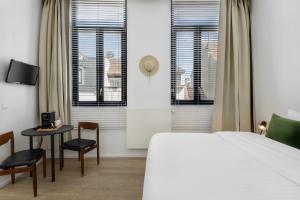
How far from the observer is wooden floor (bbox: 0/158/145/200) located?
2.23 meters

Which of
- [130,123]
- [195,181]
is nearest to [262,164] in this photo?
[195,181]

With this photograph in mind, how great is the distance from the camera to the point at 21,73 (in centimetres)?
269

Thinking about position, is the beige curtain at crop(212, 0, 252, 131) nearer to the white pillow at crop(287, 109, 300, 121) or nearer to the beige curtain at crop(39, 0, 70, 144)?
the white pillow at crop(287, 109, 300, 121)

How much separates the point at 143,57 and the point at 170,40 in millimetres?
582

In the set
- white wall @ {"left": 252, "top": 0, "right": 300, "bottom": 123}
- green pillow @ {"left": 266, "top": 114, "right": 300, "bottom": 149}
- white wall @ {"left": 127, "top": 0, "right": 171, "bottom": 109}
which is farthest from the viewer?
white wall @ {"left": 127, "top": 0, "right": 171, "bottom": 109}

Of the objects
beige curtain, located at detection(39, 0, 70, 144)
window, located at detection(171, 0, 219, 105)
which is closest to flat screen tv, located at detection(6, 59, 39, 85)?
beige curtain, located at detection(39, 0, 70, 144)

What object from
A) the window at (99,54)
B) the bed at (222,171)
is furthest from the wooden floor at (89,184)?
the window at (99,54)

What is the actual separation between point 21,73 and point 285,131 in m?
3.36

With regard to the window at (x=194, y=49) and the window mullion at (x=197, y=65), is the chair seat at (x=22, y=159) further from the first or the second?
the window mullion at (x=197, y=65)

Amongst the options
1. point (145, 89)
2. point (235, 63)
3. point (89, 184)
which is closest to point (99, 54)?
point (145, 89)

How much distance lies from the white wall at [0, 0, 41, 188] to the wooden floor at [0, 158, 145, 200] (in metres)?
0.34

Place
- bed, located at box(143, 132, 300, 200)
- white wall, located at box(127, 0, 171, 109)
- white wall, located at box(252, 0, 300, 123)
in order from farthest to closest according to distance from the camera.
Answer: white wall, located at box(127, 0, 171, 109)
white wall, located at box(252, 0, 300, 123)
bed, located at box(143, 132, 300, 200)

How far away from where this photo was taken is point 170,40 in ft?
11.4

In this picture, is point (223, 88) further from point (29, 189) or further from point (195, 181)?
point (29, 189)
